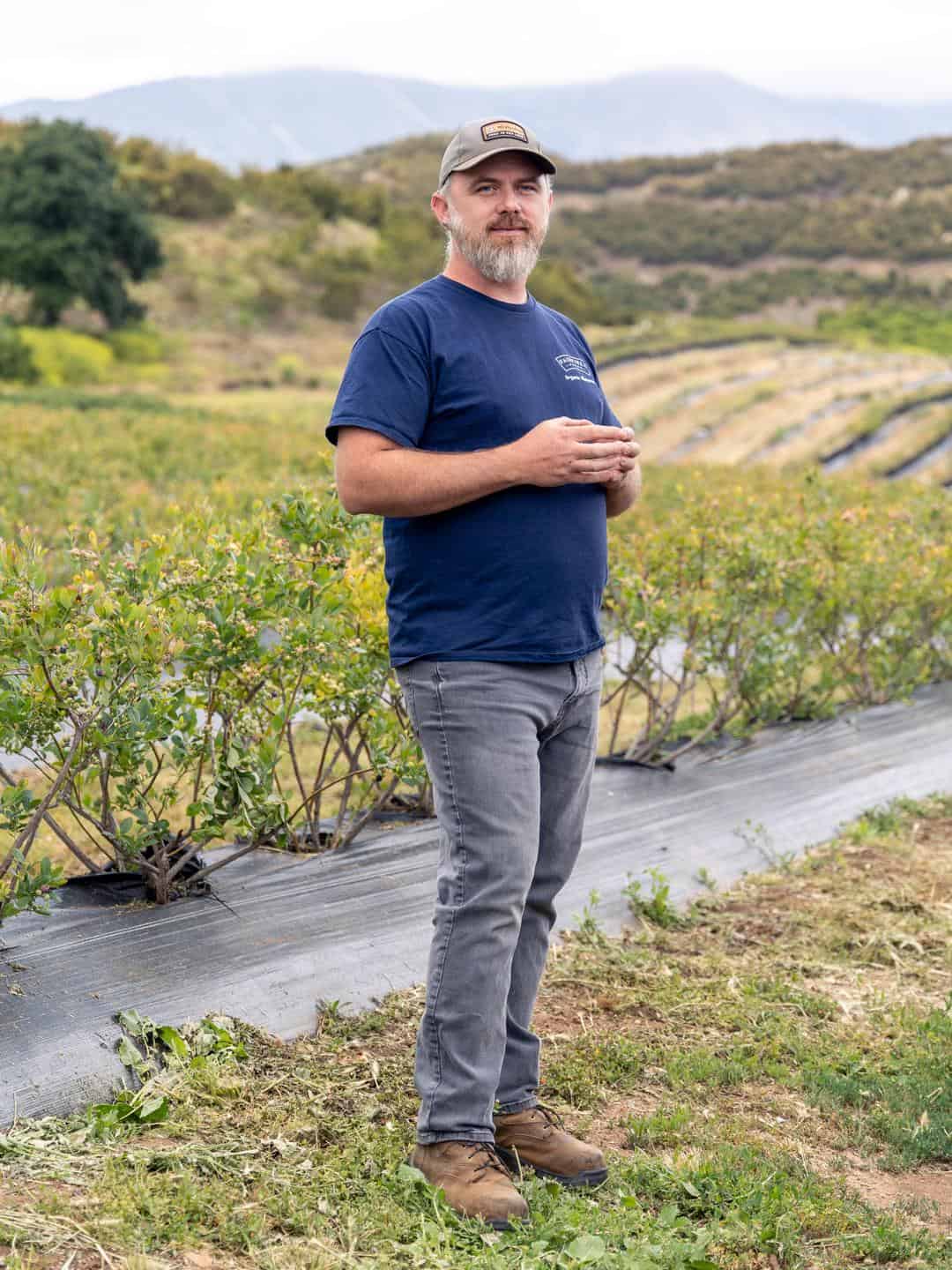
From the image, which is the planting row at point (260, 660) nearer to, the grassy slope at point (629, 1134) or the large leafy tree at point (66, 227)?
the grassy slope at point (629, 1134)

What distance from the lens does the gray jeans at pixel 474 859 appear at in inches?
95.2

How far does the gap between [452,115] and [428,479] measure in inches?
5151

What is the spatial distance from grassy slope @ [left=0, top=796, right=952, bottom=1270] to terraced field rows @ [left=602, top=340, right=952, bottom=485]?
13.5 m

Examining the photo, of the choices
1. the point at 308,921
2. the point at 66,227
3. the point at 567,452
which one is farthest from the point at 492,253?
the point at 66,227

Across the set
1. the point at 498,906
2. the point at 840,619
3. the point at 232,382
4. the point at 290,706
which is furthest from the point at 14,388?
the point at 498,906

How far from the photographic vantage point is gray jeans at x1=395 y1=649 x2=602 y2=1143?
95.2 inches

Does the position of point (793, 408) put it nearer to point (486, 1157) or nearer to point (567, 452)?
point (567, 452)

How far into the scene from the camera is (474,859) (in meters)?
2.41

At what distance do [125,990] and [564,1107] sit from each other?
40.0 inches

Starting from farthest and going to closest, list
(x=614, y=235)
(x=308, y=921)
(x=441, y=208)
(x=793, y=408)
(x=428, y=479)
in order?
(x=614, y=235)
(x=793, y=408)
(x=308, y=921)
(x=441, y=208)
(x=428, y=479)

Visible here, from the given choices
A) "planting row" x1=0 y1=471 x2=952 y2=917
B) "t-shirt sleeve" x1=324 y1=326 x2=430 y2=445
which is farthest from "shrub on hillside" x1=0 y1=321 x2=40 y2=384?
"t-shirt sleeve" x1=324 y1=326 x2=430 y2=445

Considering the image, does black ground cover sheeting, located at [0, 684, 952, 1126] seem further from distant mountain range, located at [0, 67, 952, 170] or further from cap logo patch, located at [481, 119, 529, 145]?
distant mountain range, located at [0, 67, 952, 170]

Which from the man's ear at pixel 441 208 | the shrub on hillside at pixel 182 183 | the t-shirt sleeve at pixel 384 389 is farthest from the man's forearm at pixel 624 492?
the shrub on hillside at pixel 182 183

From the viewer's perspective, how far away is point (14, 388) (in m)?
22.9
